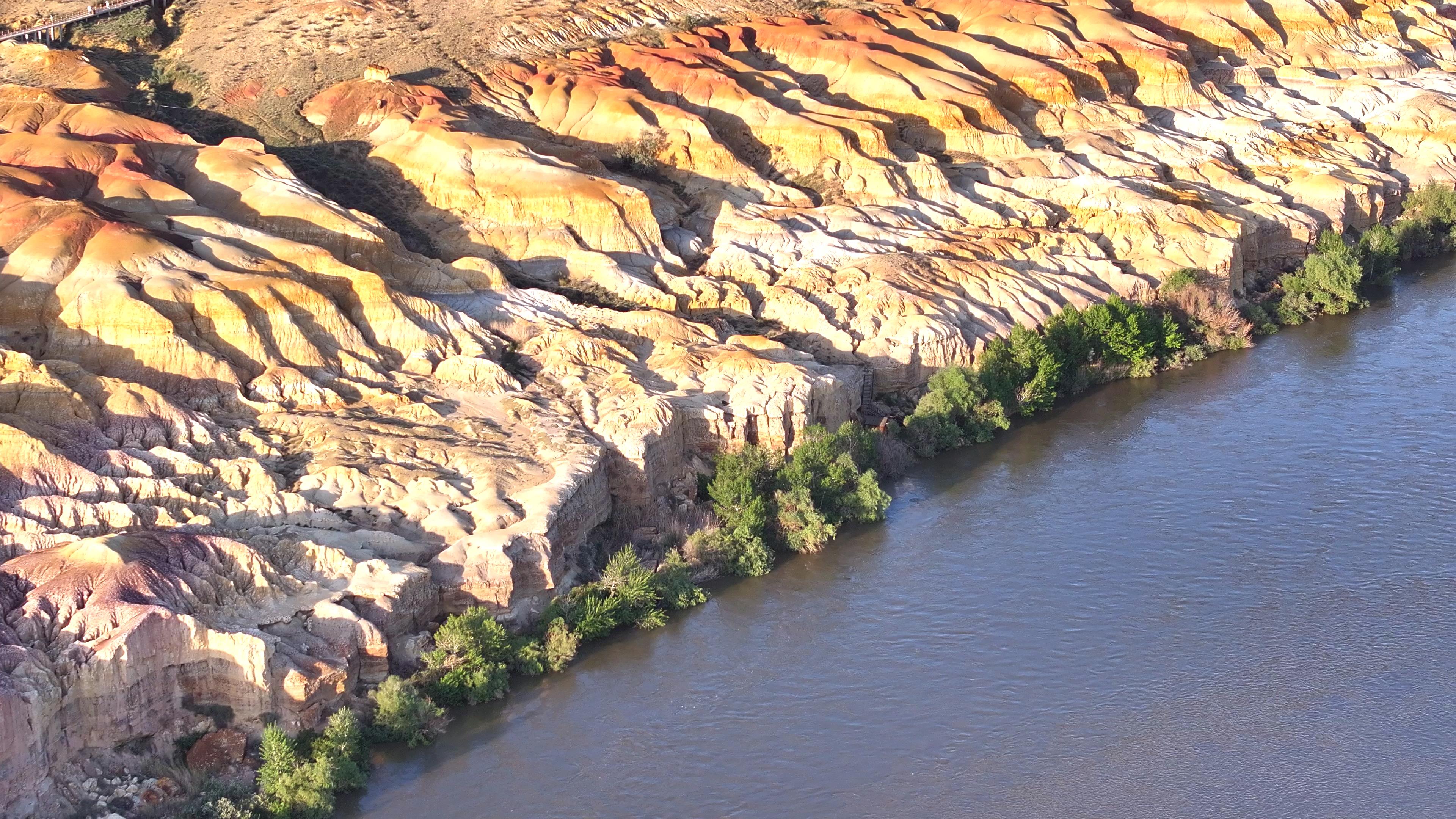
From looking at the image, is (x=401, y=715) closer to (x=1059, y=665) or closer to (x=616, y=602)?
(x=616, y=602)


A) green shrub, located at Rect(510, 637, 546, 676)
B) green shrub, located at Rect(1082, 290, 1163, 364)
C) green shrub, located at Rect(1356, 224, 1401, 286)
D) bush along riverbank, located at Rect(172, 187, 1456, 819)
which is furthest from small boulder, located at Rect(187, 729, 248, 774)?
green shrub, located at Rect(1356, 224, 1401, 286)

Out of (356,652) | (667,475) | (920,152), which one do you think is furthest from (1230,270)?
(356,652)

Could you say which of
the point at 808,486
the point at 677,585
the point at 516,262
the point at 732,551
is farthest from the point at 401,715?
the point at 516,262

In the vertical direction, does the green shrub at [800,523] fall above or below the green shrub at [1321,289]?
below

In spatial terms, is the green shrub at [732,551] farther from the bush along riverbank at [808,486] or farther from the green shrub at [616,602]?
the green shrub at [616,602]

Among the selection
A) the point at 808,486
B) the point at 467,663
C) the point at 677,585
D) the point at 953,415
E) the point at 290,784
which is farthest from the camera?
the point at 953,415

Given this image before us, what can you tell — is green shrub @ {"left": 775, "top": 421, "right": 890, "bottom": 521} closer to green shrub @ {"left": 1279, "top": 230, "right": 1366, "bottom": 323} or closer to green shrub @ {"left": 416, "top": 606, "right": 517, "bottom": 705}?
green shrub @ {"left": 416, "top": 606, "right": 517, "bottom": 705}

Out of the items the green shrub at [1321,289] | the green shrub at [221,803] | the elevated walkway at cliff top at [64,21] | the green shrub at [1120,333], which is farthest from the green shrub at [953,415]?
the elevated walkway at cliff top at [64,21]
